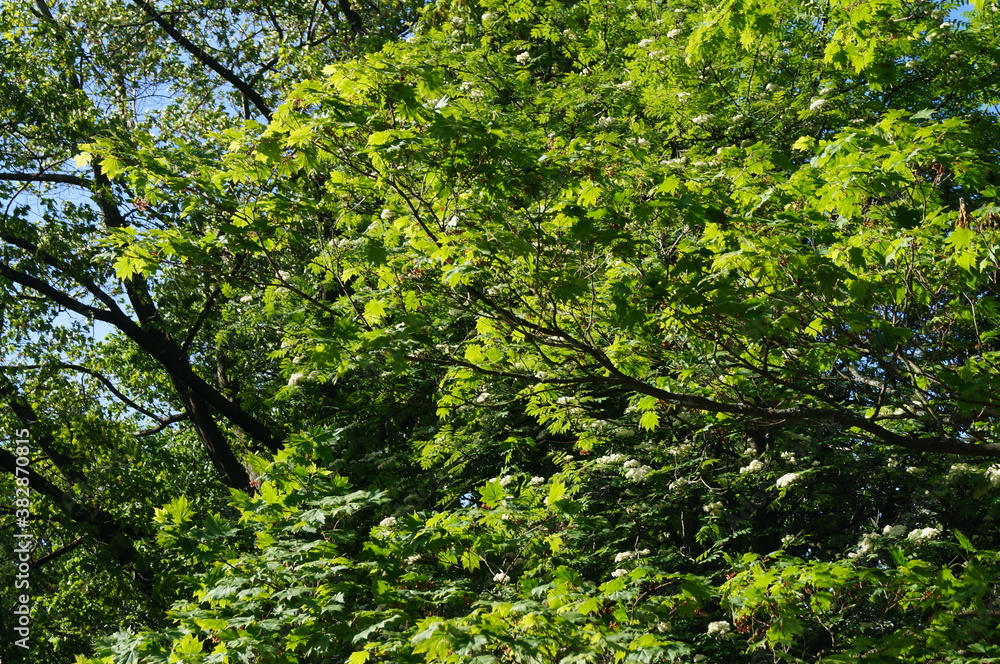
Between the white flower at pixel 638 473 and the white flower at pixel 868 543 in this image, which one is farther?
the white flower at pixel 638 473

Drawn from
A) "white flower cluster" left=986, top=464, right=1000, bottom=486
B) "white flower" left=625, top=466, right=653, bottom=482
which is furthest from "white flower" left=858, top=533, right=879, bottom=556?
"white flower" left=625, top=466, right=653, bottom=482

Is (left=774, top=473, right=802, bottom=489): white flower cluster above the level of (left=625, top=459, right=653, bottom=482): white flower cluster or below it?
below

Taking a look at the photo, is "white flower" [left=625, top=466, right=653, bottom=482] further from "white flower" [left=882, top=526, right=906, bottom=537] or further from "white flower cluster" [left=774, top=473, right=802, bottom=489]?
"white flower" [left=882, top=526, right=906, bottom=537]

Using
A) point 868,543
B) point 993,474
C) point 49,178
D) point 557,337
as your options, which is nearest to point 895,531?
point 868,543

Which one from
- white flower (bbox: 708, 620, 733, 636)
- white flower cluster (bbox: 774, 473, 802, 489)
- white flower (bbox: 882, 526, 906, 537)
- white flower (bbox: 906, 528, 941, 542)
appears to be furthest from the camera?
white flower (bbox: 882, 526, 906, 537)

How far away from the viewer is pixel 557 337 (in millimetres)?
5848

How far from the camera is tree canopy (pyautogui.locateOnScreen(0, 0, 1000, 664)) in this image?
16.8 ft

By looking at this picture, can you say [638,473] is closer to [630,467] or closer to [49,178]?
[630,467]

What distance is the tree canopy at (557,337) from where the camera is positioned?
5109 mm

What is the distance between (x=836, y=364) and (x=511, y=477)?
9.80 feet

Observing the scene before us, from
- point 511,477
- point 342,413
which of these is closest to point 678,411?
point 511,477

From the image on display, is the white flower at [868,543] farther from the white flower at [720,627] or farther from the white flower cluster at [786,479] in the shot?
the white flower at [720,627]

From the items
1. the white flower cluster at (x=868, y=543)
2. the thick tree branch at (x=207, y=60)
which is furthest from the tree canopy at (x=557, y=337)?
the thick tree branch at (x=207, y=60)

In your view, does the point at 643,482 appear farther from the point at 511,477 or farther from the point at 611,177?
the point at 611,177
